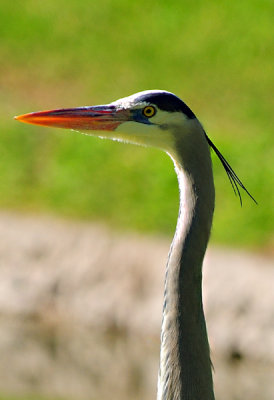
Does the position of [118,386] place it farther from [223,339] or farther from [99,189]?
[99,189]

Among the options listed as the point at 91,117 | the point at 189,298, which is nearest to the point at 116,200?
the point at 91,117

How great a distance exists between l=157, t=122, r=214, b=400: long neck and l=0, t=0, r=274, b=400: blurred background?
3.49 m

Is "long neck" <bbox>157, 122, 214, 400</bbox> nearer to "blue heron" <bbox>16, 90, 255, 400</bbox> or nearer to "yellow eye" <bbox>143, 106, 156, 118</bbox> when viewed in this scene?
"blue heron" <bbox>16, 90, 255, 400</bbox>

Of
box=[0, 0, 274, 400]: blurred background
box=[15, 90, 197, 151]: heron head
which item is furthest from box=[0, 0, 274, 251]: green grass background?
box=[15, 90, 197, 151]: heron head

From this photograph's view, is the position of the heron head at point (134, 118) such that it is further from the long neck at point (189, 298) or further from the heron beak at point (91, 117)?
the long neck at point (189, 298)

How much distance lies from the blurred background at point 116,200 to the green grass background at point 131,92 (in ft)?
0.06

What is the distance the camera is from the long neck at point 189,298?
3371mm

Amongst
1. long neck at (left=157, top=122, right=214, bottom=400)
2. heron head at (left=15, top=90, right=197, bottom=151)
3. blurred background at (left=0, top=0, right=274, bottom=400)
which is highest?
blurred background at (left=0, top=0, right=274, bottom=400)

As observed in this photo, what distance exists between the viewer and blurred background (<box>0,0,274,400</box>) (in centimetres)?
721

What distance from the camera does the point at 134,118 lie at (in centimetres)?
352

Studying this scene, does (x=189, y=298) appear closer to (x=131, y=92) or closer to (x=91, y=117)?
(x=91, y=117)

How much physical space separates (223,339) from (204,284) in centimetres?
36

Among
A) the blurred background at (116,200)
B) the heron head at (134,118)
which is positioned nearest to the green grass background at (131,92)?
the blurred background at (116,200)

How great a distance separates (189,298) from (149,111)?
0.56 meters
